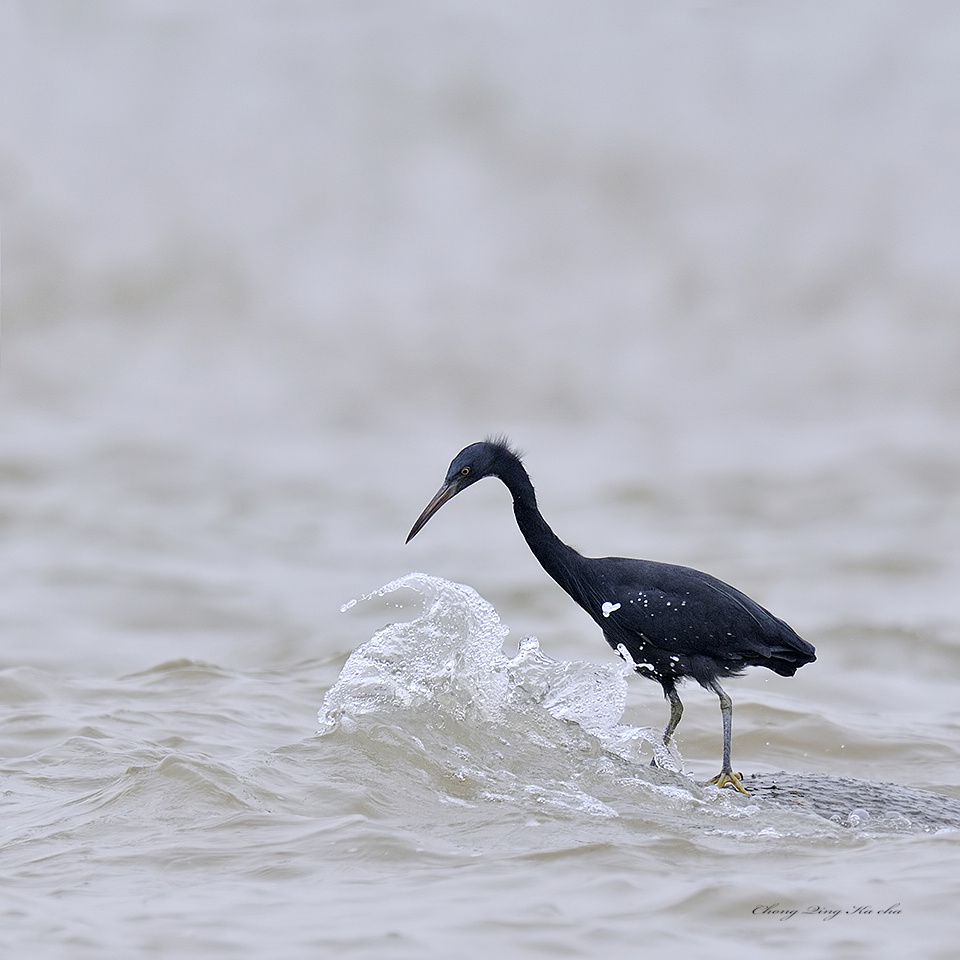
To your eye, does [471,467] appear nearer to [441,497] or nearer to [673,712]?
[441,497]

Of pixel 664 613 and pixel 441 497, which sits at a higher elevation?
pixel 441 497

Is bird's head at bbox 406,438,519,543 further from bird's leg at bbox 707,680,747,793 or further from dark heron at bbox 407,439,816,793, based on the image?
bird's leg at bbox 707,680,747,793

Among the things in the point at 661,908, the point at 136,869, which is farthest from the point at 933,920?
the point at 136,869

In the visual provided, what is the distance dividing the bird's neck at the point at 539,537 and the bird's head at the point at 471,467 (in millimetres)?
71

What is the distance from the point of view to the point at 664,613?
6328 millimetres

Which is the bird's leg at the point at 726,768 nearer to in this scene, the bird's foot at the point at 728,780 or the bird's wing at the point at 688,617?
the bird's foot at the point at 728,780

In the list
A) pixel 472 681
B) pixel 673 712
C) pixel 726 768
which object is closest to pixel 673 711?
pixel 673 712

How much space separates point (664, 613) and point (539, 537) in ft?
2.40

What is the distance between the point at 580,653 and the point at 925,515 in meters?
4.71

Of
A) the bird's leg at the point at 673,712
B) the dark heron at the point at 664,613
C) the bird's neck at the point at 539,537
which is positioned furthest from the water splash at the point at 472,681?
the bird's neck at the point at 539,537

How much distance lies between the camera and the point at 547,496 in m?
13.0

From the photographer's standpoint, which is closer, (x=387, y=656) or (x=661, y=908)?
(x=661, y=908)

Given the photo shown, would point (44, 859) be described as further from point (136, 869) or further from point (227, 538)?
point (227, 538)

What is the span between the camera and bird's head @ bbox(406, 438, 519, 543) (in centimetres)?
657
